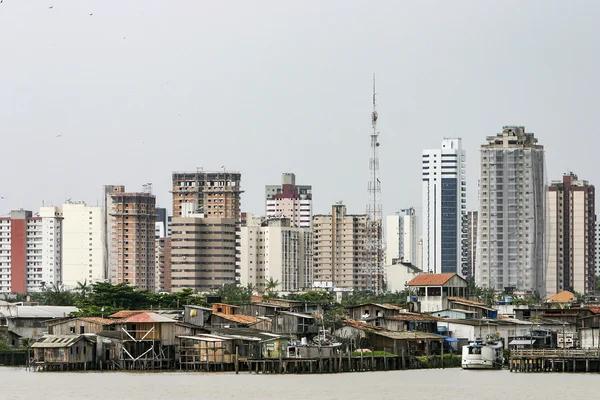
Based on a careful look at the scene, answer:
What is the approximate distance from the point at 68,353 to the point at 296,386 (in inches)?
597

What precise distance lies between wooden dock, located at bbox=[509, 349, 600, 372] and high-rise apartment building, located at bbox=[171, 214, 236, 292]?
111063mm

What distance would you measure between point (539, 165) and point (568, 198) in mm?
26054

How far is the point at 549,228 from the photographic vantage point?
612 feet

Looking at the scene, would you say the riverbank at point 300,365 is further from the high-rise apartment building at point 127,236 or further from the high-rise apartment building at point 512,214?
the high-rise apartment building at point 127,236

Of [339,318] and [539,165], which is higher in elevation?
[539,165]

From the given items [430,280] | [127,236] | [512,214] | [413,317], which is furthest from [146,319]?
[127,236]

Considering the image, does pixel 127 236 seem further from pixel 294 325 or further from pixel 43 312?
pixel 294 325

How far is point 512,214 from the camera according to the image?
6590 inches

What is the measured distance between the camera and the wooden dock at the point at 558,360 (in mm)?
73250

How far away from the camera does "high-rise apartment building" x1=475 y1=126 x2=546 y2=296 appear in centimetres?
16675

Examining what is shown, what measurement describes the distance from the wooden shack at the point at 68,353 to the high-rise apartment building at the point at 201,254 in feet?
355

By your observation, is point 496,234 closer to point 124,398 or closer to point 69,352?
point 69,352

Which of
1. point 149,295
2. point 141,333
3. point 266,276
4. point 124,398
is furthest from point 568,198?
point 124,398

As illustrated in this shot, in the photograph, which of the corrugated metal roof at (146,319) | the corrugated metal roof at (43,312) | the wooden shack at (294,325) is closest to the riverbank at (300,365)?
the corrugated metal roof at (146,319)
